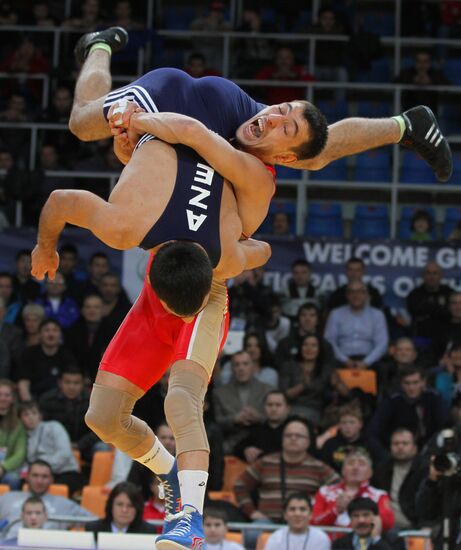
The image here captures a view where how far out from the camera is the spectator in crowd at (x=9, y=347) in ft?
38.2

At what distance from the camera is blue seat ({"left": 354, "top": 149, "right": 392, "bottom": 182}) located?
45.6 ft

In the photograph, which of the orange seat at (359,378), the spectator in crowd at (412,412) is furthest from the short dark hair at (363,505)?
the orange seat at (359,378)

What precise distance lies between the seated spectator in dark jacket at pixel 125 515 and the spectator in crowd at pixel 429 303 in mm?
3919

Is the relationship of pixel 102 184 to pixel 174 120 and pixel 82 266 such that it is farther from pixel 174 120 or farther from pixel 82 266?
pixel 174 120

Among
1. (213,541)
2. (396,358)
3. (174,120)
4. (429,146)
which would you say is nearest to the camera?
(174,120)

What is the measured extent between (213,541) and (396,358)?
3.10m

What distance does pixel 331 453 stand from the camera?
34.2ft

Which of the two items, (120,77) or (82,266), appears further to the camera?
(120,77)

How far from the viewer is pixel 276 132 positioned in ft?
19.4

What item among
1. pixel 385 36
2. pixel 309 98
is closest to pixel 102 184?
pixel 309 98

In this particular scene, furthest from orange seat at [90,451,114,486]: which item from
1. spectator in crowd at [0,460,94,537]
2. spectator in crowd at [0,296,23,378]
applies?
spectator in crowd at [0,296,23,378]

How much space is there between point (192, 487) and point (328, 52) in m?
9.42

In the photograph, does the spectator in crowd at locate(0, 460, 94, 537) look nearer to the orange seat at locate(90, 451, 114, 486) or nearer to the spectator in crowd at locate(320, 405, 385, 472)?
the orange seat at locate(90, 451, 114, 486)

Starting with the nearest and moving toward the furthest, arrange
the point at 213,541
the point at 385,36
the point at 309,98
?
the point at 213,541 < the point at 309,98 < the point at 385,36
